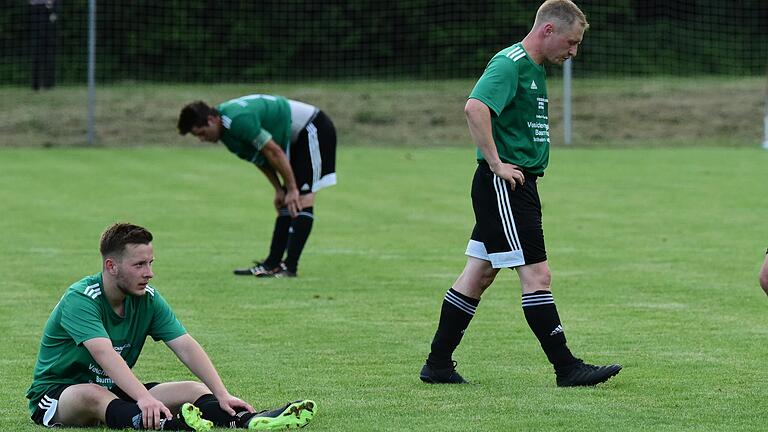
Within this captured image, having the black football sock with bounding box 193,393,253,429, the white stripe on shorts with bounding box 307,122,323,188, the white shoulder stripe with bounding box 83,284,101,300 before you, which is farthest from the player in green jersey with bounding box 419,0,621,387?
the white stripe on shorts with bounding box 307,122,323,188

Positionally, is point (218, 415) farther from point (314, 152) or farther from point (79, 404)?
point (314, 152)

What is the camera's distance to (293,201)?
11617mm

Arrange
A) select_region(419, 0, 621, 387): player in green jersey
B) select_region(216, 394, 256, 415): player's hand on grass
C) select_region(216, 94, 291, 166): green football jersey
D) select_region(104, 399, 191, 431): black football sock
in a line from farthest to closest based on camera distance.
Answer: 1. select_region(216, 94, 291, 166): green football jersey
2. select_region(419, 0, 621, 387): player in green jersey
3. select_region(216, 394, 256, 415): player's hand on grass
4. select_region(104, 399, 191, 431): black football sock

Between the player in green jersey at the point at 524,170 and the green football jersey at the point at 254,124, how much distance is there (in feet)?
14.5

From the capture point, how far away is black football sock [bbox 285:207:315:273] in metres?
11.6

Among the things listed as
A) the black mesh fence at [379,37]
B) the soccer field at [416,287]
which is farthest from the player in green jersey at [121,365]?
the black mesh fence at [379,37]

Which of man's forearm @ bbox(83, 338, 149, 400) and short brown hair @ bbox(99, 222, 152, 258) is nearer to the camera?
man's forearm @ bbox(83, 338, 149, 400)

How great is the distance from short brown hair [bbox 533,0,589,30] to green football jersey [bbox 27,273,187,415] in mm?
2333

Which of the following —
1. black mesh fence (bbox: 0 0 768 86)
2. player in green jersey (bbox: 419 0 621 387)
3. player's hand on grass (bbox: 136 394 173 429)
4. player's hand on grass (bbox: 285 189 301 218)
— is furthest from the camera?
black mesh fence (bbox: 0 0 768 86)

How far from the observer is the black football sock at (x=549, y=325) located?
694cm

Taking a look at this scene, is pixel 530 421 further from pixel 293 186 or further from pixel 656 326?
pixel 293 186

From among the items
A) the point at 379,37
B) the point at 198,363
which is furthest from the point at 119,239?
the point at 379,37

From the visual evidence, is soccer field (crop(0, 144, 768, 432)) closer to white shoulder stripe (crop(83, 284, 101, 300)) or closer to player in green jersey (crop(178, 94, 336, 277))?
player in green jersey (crop(178, 94, 336, 277))

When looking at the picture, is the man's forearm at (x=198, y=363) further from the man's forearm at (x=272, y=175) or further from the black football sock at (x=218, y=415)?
the man's forearm at (x=272, y=175)
